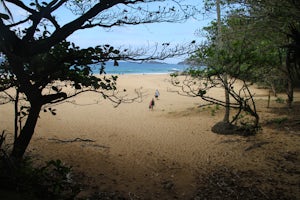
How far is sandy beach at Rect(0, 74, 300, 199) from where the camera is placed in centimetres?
585

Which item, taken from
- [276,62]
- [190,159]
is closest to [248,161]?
[190,159]

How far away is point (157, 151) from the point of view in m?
8.64

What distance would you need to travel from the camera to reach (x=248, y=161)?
7.20 metres

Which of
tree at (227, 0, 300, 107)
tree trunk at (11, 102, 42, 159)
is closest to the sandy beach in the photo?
tree trunk at (11, 102, 42, 159)

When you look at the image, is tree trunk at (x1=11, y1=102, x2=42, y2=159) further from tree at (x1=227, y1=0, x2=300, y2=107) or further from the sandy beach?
tree at (x1=227, y1=0, x2=300, y2=107)

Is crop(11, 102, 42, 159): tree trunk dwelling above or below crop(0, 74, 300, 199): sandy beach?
above

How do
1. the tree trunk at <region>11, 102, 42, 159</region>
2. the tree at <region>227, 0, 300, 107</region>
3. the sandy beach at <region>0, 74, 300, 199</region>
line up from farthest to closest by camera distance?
1. the sandy beach at <region>0, 74, 300, 199</region>
2. the tree at <region>227, 0, 300, 107</region>
3. the tree trunk at <region>11, 102, 42, 159</region>

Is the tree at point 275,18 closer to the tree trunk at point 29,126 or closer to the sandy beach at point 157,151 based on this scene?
the sandy beach at point 157,151

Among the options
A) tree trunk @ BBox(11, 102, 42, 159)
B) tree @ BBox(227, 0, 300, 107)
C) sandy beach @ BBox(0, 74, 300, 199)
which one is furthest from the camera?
sandy beach @ BBox(0, 74, 300, 199)

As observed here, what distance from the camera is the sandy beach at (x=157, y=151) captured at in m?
5.85

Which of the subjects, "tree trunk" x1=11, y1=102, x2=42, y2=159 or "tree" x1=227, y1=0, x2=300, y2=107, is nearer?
"tree trunk" x1=11, y1=102, x2=42, y2=159

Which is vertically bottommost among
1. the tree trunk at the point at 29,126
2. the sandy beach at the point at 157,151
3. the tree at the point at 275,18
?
the sandy beach at the point at 157,151

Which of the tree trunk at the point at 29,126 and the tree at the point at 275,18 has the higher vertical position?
the tree at the point at 275,18

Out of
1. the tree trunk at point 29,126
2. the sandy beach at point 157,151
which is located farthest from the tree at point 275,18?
the tree trunk at point 29,126
